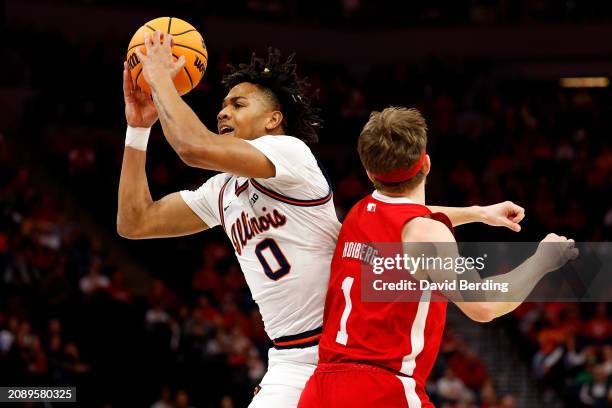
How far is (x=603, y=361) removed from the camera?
13508 millimetres

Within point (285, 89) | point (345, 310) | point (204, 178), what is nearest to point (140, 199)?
point (285, 89)

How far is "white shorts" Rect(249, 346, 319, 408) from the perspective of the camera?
4438 millimetres

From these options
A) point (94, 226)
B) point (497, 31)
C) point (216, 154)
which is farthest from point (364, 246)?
point (497, 31)

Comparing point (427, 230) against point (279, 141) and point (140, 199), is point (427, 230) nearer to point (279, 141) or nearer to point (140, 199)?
point (279, 141)

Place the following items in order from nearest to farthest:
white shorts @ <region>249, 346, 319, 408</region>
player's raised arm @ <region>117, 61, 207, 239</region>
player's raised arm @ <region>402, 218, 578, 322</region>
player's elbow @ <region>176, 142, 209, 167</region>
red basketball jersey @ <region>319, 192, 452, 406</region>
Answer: player's raised arm @ <region>402, 218, 578, 322</region>, red basketball jersey @ <region>319, 192, 452, 406</region>, player's elbow @ <region>176, 142, 209, 167</region>, white shorts @ <region>249, 346, 319, 408</region>, player's raised arm @ <region>117, 61, 207, 239</region>

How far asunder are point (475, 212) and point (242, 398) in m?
7.98

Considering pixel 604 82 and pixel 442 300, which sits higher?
pixel 604 82

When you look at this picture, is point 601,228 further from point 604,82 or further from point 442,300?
point 442,300

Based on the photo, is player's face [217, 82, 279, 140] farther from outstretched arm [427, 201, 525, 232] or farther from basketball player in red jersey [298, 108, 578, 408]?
outstretched arm [427, 201, 525, 232]

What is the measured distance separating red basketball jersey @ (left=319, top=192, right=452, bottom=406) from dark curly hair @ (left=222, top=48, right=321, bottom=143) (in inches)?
37.9

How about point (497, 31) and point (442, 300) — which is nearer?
point (442, 300)

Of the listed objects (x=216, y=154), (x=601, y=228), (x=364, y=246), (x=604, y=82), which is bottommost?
(x=601, y=228)

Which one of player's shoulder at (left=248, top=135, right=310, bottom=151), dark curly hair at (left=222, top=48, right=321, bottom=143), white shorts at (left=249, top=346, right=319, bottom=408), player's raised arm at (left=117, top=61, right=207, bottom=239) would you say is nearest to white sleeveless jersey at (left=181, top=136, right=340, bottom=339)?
player's shoulder at (left=248, top=135, right=310, bottom=151)

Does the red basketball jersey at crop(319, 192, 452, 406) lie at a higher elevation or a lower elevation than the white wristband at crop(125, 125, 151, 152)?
lower
